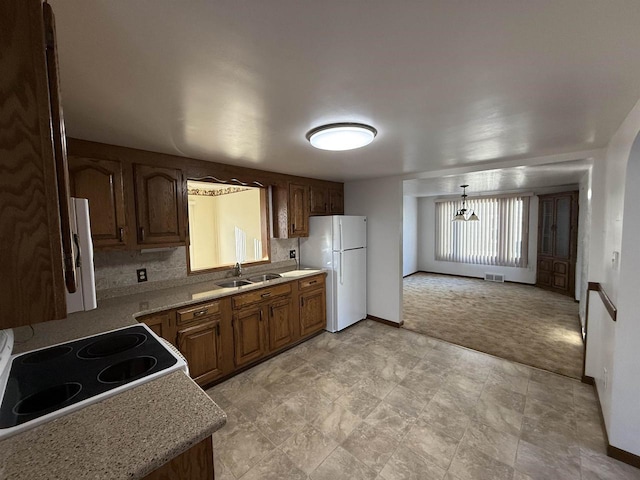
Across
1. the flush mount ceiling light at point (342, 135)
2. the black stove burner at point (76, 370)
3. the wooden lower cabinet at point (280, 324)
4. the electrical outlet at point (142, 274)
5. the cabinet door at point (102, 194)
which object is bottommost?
the wooden lower cabinet at point (280, 324)

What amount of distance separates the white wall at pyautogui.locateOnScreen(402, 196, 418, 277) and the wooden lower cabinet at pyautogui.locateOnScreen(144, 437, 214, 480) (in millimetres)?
6812

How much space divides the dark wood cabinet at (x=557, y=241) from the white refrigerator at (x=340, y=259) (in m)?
4.40

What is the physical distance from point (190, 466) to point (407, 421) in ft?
5.75

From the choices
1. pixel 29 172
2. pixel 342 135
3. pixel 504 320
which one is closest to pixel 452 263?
pixel 504 320

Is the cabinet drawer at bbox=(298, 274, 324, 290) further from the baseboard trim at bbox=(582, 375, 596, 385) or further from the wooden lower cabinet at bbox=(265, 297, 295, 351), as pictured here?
the baseboard trim at bbox=(582, 375, 596, 385)

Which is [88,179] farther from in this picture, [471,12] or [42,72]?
[471,12]

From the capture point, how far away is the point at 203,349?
248 cm

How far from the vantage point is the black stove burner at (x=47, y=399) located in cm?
99

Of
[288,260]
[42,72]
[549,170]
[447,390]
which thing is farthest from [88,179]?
[549,170]

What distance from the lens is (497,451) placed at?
184 centimetres

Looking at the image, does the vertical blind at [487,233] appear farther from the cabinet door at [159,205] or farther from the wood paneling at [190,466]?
the wood paneling at [190,466]

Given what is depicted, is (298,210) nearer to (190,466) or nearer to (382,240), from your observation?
(382,240)

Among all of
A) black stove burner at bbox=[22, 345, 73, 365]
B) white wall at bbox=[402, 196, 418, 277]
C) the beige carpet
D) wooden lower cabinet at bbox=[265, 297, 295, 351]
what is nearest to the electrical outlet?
black stove burner at bbox=[22, 345, 73, 365]

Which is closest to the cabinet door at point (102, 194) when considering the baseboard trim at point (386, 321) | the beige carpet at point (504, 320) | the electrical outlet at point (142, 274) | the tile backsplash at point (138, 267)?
the tile backsplash at point (138, 267)
